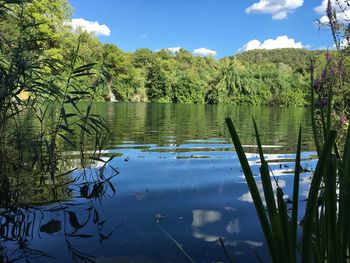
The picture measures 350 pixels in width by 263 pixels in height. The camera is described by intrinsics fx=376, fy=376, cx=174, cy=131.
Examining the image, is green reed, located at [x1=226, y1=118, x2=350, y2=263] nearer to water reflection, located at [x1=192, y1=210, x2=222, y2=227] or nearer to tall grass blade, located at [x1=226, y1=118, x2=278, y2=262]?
tall grass blade, located at [x1=226, y1=118, x2=278, y2=262]

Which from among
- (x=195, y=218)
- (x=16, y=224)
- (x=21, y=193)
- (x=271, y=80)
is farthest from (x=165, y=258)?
(x=271, y=80)

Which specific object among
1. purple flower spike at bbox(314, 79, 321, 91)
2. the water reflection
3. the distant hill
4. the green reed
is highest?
the distant hill

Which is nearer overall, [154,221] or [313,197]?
[313,197]

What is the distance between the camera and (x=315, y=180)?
45.7 inches

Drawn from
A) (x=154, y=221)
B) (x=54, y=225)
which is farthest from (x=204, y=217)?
(x=54, y=225)

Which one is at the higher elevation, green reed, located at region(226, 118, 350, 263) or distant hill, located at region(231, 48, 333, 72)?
distant hill, located at region(231, 48, 333, 72)

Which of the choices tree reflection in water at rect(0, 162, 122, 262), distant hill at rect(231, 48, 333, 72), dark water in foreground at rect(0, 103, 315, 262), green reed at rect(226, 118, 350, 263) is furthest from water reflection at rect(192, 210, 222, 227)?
distant hill at rect(231, 48, 333, 72)

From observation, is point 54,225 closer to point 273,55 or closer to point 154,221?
point 154,221

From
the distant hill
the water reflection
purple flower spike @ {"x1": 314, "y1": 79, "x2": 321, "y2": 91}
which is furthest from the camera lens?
the distant hill

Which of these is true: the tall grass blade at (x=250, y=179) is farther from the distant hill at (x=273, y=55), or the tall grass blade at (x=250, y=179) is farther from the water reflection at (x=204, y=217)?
the distant hill at (x=273, y=55)

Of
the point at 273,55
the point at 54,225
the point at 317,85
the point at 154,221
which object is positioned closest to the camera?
the point at 317,85

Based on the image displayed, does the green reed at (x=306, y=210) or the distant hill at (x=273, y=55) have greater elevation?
the distant hill at (x=273, y=55)

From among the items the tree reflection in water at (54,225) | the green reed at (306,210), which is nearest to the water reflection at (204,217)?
the tree reflection in water at (54,225)

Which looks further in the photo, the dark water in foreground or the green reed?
the dark water in foreground
